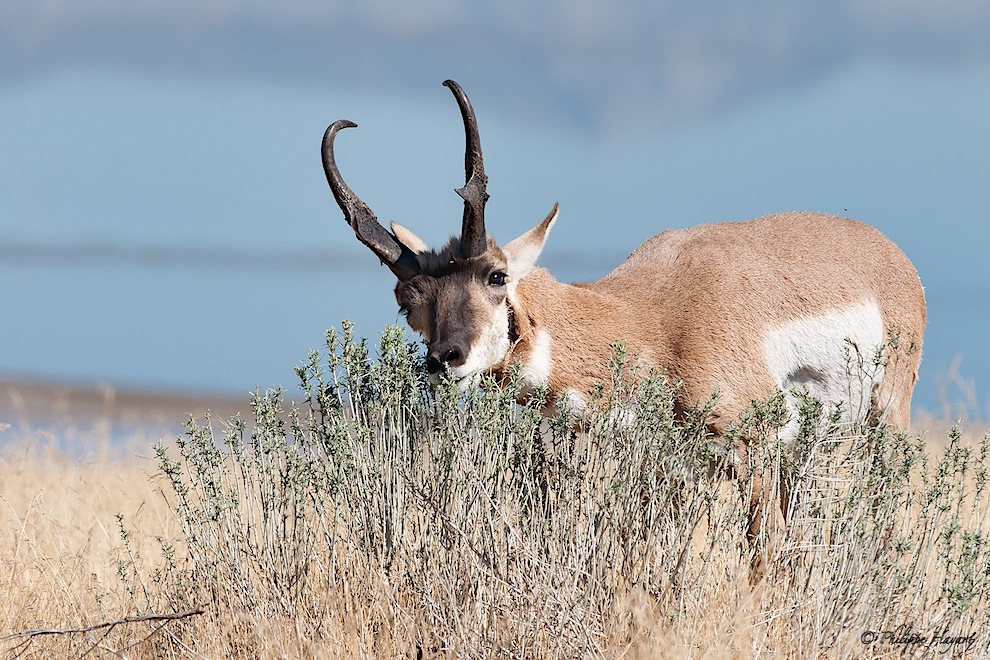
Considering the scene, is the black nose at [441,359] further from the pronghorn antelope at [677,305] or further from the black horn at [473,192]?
the black horn at [473,192]

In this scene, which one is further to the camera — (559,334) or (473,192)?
(559,334)

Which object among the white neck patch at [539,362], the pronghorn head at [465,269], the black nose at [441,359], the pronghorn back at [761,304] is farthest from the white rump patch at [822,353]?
the black nose at [441,359]

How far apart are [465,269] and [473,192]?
39 centimetres

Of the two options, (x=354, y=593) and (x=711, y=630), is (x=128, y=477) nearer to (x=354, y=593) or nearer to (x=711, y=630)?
(x=354, y=593)

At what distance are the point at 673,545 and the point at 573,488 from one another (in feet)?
1.50

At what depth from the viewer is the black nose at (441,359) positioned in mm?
5168

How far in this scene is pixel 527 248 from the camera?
19.2 feet

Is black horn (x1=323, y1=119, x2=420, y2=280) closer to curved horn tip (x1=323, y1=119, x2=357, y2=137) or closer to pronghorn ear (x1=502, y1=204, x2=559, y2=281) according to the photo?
curved horn tip (x1=323, y1=119, x2=357, y2=137)

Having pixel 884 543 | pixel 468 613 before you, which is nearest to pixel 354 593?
pixel 468 613

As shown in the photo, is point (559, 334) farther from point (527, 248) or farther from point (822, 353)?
point (822, 353)

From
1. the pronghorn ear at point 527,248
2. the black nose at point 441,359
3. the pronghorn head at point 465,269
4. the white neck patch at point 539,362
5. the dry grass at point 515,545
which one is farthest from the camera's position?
the pronghorn ear at point 527,248

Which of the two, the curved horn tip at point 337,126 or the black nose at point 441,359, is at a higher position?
the curved horn tip at point 337,126

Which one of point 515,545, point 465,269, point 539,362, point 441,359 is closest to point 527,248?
point 465,269

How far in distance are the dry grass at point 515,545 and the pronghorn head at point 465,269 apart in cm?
52
